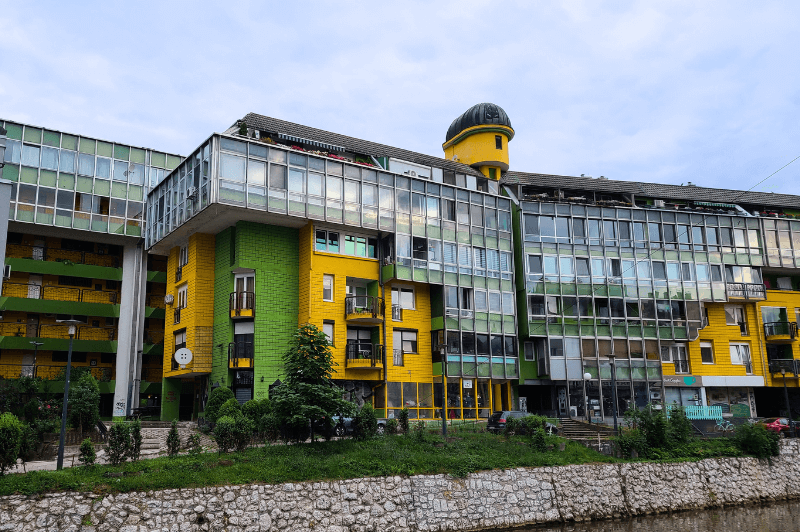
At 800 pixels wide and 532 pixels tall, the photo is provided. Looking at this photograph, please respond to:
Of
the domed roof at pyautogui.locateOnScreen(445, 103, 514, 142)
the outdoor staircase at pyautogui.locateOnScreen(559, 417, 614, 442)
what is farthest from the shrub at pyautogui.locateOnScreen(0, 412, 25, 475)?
the domed roof at pyautogui.locateOnScreen(445, 103, 514, 142)

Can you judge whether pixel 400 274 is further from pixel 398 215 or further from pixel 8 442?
pixel 8 442

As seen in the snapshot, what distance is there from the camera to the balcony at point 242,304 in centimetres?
3638

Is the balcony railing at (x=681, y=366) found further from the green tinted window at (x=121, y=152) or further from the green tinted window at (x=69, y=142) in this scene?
the green tinted window at (x=69, y=142)

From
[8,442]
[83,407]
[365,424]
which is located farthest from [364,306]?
[8,442]

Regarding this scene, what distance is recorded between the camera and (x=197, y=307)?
127 feet

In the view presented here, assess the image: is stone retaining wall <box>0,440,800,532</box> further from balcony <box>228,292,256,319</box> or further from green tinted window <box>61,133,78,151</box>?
green tinted window <box>61,133,78,151</box>

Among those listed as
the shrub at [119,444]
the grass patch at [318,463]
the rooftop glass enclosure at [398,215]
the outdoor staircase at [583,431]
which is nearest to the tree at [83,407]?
the rooftop glass enclosure at [398,215]

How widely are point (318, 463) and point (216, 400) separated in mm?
12202

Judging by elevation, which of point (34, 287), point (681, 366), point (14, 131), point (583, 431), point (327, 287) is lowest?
point (583, 431)

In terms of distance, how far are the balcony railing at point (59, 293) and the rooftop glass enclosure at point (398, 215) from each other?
275 inches

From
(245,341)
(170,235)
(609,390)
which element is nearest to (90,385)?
(245,341)

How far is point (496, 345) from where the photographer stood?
42.2 metres

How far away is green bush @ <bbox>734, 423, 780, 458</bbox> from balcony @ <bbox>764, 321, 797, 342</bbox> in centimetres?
1767

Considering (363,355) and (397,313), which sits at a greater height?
(397,313)
